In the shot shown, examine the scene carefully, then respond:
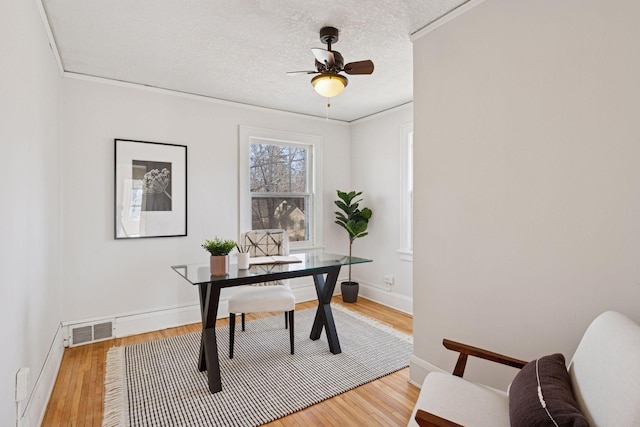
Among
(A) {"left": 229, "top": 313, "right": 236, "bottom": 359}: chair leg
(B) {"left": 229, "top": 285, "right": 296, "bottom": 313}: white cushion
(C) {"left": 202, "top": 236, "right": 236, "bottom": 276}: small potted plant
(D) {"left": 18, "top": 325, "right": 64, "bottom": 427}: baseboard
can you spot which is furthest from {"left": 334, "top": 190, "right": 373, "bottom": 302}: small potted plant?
(D) {"left": 18, "top": 325, "right": 64, "bottom": 427}: baseboard

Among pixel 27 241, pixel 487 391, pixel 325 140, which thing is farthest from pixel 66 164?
pixel 487 391

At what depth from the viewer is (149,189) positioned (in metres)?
3.44

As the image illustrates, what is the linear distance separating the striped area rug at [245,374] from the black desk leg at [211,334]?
10 cm

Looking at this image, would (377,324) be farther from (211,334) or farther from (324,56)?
(324,56)

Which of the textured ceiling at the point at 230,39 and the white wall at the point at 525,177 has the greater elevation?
the textured ceiling at the point at 230,39

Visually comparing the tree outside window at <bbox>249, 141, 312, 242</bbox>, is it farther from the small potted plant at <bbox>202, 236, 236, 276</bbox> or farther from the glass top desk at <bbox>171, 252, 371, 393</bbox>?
the small potted plant at <bbox>202, 236, 236, 276</bbox>

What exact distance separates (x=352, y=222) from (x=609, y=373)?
3409 millimetres

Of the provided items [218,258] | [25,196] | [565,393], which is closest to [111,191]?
[25,196]

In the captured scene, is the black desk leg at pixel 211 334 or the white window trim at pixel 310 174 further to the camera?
the white window trim at pixel 310 174

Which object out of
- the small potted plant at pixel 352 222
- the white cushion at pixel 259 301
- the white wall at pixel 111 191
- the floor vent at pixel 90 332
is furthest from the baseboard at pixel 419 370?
the floor vent at pixel 90 332

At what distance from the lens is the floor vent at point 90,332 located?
10.1ft

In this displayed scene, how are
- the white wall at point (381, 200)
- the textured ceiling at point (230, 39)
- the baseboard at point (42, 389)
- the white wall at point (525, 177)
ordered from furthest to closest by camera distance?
the white wall at point (381, 200) < the textured ceiling at point (230, 39) < the baseboard at point (42, 389) < the white wall at point (525, 177)

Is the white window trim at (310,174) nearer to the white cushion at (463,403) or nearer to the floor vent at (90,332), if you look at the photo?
the floor vent at (90,332)

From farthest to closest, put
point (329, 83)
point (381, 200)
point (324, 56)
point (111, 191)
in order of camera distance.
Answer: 1. point (381, 200)
2. point (111, 191)
3. point (329, 83)
4. point (324, 56)
